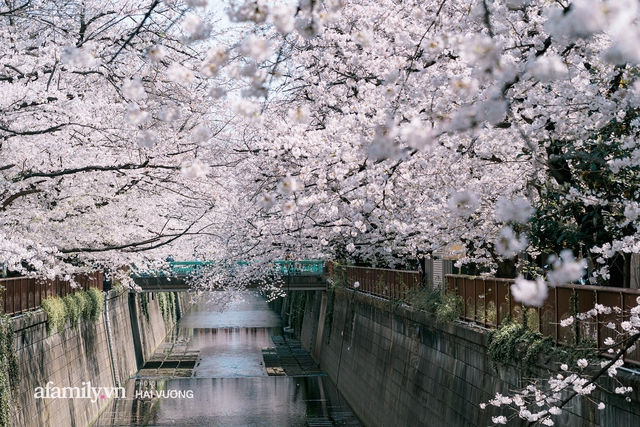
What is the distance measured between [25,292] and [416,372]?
10.0 meters

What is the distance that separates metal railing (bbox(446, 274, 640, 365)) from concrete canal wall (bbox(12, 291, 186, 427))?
1021 centimetres

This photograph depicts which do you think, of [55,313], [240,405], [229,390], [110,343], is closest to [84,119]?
[55,313]

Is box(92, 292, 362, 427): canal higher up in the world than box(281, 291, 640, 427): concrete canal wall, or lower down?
lower down

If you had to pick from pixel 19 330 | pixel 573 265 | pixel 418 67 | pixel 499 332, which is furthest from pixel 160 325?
pixel 573 265

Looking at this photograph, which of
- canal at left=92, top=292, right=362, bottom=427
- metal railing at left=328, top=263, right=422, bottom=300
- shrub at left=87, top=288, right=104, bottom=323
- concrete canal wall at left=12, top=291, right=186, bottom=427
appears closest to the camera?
concrete canal wall at left=12, top=291, right=186, bottom=427

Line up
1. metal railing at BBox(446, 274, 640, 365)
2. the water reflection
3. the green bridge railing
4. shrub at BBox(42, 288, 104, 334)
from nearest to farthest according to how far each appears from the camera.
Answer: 1. metal railing at BBox(446, 274, 640, 365)
2. shrub at BBox(42, 288, 104, 334)
3. the water reflection
4. the green bridge railing

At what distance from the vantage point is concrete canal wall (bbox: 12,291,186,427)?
61.5ft

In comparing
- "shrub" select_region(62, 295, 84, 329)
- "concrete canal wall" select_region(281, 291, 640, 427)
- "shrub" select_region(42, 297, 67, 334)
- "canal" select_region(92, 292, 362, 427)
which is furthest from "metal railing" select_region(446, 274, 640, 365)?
"shrub" select_region(62, 295, 84, 329)

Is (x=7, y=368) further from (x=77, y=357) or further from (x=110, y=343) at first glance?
(x=110, y=343)

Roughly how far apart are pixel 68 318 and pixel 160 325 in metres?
30.4

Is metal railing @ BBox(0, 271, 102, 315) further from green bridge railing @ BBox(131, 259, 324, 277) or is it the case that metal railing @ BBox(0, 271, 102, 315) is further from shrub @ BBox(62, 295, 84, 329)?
green bridge railing @ BBox(131, 259, 324, 277)

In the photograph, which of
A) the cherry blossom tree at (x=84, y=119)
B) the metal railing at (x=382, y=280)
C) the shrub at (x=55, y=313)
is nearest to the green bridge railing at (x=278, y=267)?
the metal railing at (x=382, y=280)

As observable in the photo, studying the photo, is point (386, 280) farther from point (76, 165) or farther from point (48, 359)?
point (76, 165)

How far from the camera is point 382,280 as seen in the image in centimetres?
2608
